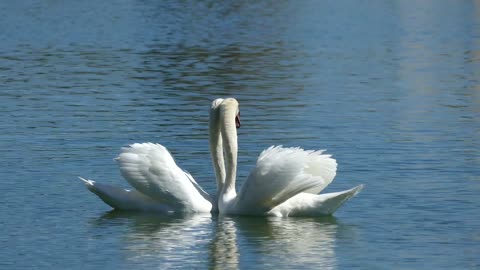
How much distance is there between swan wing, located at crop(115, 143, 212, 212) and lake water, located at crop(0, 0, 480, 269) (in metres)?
0.33

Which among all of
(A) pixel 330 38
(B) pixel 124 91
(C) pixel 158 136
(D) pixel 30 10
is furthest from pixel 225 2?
(C) pixel 158 136

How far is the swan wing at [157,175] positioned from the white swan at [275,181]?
0.43 meters

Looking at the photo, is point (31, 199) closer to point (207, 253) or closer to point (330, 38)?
point (207, 253)

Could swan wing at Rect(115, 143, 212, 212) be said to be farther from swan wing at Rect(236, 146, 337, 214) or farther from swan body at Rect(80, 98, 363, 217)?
swan wing at Rect(236, 146, 337, 214)

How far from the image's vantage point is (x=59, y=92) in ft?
82.1

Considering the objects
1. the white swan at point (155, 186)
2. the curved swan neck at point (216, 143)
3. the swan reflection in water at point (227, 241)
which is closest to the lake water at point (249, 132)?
the swan reflection in water at point (227, 241)

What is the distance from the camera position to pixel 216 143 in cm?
1422

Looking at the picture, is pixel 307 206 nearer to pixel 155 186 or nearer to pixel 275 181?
pixel 275 181

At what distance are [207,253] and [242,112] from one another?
33.1ft

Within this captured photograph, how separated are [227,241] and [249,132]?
6.94 metres

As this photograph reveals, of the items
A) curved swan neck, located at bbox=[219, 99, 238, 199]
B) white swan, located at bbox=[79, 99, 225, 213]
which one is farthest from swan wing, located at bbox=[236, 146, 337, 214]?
white swan, located at bbox=[79, 99, 225, 213]

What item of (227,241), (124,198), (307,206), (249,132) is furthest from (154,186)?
(249,132)

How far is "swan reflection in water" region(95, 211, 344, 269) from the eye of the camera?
1162 cm

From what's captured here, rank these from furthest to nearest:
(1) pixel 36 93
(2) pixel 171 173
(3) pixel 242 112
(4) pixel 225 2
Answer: (4) pixel 225 2 → (1) pixel 36 93 → (3) pixel 242 112 → (2) pixel 171 173
